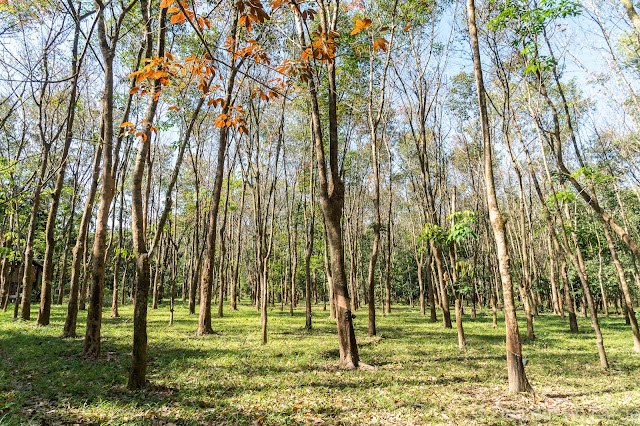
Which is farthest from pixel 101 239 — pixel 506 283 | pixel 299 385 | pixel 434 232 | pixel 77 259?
pixel 506 283

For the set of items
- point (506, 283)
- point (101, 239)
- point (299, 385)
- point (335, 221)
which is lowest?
point (299, 385)

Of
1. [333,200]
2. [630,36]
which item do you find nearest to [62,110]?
[333,200]

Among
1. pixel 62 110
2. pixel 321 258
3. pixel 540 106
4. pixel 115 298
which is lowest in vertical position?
pixel 115 298

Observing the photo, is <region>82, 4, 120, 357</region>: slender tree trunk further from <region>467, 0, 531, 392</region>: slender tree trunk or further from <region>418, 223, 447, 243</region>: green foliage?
<region>467, 0, 531, 392</region>: slender tree trunk

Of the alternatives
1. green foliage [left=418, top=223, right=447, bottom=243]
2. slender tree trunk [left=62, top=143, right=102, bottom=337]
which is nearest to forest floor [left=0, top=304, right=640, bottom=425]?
slender tree trunk [left=62, top=143, right=102, bottom=337]

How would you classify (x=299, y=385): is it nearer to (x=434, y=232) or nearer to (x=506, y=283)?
(x=506, y=283)

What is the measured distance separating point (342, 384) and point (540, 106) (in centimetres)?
1088

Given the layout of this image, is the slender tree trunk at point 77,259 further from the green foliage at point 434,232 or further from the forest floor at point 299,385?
the green foliage at point 434,232

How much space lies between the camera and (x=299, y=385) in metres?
6.23

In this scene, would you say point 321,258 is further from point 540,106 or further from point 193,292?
point 540,106

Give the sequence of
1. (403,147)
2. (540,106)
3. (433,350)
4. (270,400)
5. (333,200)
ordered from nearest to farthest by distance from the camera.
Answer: (270,400), (333,200), (433,350), (540,106), (403,147)

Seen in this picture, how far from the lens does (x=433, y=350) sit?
32.5ft

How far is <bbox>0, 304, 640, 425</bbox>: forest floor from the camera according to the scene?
4.78m

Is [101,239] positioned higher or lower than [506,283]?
higher
